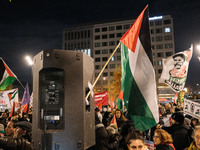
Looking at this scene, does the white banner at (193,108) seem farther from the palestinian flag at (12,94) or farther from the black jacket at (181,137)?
the palestinian flag at (12,94)

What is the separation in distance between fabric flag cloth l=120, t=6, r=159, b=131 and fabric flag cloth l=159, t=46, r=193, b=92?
6215mm

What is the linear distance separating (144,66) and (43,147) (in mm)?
2449

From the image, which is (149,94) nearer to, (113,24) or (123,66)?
(123,66)

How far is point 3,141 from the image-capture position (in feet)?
10.4

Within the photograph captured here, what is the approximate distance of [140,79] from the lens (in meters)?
4.06

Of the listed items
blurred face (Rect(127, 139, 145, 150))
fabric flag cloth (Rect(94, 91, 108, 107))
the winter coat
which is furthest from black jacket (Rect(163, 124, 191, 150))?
fabric flag cloth (Rect(94, 91, 108, 107))

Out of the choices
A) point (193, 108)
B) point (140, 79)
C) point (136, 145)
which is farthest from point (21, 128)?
point (193, 108)

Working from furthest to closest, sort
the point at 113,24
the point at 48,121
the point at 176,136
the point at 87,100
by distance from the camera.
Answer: the point at 113,24
the point at 176,136
the point at 87,100
the point at 48,121

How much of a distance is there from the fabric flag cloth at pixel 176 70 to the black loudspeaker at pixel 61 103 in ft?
24.7

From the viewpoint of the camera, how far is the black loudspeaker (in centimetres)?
325

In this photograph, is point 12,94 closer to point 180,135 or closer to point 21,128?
point 21,128

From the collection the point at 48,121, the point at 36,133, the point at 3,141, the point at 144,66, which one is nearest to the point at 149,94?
the point at 144,66

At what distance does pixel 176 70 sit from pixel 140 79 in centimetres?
681

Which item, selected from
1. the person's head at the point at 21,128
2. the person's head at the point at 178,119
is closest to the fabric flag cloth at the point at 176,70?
the person's head at the point at 178,119
